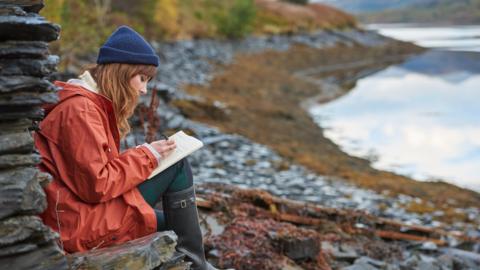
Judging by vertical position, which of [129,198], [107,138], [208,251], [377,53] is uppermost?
[107,138]

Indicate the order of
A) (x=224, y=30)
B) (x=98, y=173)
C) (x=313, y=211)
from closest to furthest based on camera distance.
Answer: (x=98, y=173)
(x=313, y=211)
(x=224, y=30)

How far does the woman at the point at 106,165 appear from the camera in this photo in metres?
4.80

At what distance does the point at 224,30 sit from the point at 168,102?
1168 inches

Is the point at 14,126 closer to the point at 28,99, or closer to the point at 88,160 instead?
the point at 28,99

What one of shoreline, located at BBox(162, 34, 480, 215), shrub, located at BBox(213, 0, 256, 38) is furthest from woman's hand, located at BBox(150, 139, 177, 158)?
shrub, located at BBox(213, 0, 256, 38)

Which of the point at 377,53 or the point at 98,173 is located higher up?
the point at 98,173

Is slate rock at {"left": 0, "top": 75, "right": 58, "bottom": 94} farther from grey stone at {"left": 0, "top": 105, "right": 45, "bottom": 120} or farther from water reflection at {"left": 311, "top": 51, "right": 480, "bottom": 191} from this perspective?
water reflection at {"left": 311, "top": 51, "right": 480, "bottom": 191}

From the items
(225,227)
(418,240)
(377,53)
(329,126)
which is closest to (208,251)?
(225,227)

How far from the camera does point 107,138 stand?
5082 millimetres

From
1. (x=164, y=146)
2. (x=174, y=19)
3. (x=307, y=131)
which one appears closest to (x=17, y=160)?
(x=164, y=146)

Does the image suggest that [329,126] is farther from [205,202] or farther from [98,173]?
[98,173]

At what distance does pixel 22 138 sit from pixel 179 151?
4.27ft

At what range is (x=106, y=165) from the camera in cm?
491

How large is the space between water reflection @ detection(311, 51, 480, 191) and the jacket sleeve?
13.8 m
